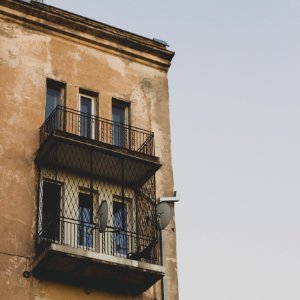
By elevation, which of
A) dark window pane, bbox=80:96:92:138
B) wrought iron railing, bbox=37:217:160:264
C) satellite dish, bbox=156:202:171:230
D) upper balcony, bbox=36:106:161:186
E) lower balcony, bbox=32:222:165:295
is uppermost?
dark window pane, bbox=80:96:92:138

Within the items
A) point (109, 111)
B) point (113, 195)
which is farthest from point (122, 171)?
point (109, 111)

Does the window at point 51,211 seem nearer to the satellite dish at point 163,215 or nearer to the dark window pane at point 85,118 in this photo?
the dark window pane at point 85,118

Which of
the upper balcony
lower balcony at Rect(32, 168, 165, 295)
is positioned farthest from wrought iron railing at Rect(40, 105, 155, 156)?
lower balcony at Rect(32, 168, 165, 295)

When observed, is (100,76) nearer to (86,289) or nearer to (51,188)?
(51,188)

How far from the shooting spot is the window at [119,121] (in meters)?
24.9

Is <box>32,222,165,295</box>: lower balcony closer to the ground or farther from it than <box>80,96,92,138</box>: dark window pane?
closer to the ground

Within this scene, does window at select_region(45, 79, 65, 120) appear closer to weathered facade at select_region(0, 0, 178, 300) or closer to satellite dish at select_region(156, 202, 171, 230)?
weathered facade at select_region(0, 0, 178, 300)

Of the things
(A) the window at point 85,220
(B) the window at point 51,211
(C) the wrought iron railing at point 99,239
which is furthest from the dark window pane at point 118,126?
(C) the wrought iron railing at point 99,239

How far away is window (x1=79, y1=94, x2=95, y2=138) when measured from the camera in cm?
2458

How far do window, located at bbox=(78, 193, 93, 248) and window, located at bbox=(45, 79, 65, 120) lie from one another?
3002 millimetres

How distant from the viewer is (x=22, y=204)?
22266 mm

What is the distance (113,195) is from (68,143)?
2.27 m

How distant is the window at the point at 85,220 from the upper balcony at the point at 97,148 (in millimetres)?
758

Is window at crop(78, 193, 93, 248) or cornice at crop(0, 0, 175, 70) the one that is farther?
cornice at crop(0, 0, 175, 70)
